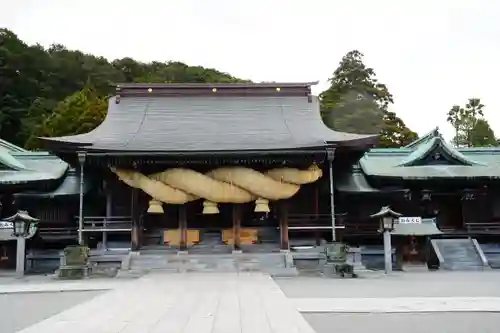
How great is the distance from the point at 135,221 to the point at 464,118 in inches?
1800

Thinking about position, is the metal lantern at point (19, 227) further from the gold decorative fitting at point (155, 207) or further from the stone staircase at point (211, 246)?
the stone staircase at point (211, 246)

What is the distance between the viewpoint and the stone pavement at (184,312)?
21.7 feet

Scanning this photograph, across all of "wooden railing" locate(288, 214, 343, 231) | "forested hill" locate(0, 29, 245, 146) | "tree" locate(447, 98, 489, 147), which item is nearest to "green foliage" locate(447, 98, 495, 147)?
"tree" locate(447, 98, 489, 147)

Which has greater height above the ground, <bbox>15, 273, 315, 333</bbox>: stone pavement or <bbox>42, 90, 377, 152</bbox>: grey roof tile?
<bbox>42, 90, 377, 152</bbox>: grey roof tile

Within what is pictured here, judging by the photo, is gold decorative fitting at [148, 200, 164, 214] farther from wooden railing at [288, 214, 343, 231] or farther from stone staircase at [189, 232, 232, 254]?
wooden railing at [288, 214, 343, 231]

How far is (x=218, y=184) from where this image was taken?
1770 centimetres

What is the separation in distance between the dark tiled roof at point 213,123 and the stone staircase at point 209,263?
3.86 meters

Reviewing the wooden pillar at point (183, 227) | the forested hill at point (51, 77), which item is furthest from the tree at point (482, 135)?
the wooden pillar at point (183, 227)

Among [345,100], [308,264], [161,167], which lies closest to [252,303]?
[308,264]

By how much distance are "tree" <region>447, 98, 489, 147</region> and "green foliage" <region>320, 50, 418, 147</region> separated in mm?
7064

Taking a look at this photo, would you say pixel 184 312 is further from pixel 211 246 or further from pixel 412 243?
pixel 412 243

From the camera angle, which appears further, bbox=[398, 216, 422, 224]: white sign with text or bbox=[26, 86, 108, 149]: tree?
bbox=[26, 86, 108, 149]: tree

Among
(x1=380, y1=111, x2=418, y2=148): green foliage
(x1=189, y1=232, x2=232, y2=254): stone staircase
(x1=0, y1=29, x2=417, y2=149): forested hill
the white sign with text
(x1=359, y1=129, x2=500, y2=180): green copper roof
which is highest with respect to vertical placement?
(x1=0, y1=29, x2=417, y2=149): forested hill

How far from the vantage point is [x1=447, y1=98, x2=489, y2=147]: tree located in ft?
171
